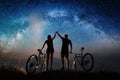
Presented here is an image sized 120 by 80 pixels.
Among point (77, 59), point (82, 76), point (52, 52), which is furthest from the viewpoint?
point (77, 59)

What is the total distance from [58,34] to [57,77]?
4.44m

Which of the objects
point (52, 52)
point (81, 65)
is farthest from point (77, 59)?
point (52, 52)

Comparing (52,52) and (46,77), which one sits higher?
(52,52)

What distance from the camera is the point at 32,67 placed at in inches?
1001

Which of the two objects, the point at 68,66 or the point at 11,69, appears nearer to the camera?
the point at 68,66

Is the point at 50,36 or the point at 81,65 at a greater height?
the point at 50,36

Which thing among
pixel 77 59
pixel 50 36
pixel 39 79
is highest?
pixel 50 36

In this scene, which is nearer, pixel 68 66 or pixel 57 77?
pixel 57 77

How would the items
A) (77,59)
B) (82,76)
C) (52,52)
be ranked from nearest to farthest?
(82,76) → (52,52) → (77,59)

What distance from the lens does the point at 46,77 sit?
21.8m

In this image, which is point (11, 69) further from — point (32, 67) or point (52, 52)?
point (52, 52)

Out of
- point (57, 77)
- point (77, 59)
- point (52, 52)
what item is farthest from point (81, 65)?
point (57, 77)

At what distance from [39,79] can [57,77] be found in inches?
49.1

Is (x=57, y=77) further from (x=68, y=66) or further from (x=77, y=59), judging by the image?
(x=77, y=59)
